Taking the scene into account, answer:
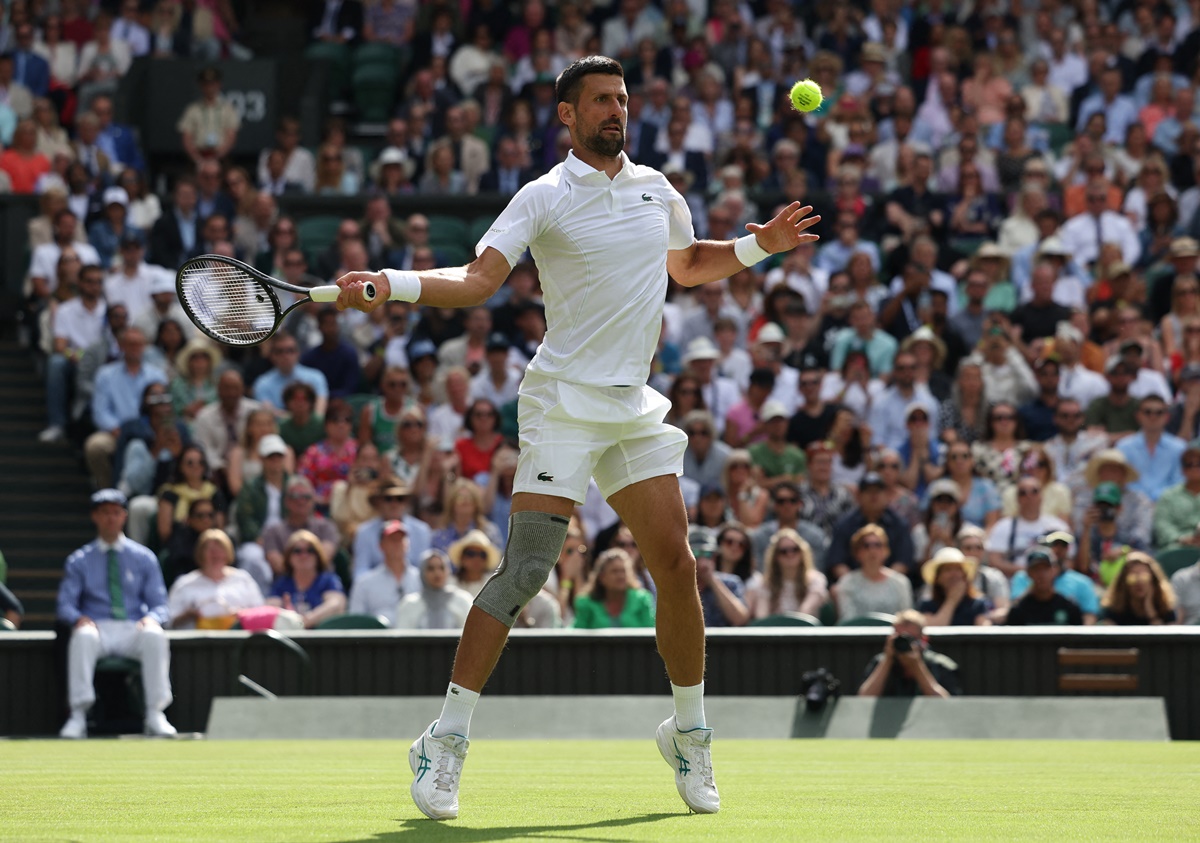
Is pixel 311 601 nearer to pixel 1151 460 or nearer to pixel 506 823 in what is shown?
pixel 1151 460

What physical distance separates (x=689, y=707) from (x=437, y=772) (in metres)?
0.87

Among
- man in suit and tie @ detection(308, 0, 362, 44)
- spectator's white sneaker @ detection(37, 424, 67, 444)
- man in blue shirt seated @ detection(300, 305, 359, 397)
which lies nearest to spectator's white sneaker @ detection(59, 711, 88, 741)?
man in blue shirt seated @ detection(300, 305, 359, 397)

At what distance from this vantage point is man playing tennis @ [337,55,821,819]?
5.80 meters

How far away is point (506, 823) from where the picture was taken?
5367mm

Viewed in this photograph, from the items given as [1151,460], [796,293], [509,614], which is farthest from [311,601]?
[509,614]

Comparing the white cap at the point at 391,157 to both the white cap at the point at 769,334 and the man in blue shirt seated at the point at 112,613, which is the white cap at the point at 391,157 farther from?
Result: the man in blue shirt seated at the point at 112,613

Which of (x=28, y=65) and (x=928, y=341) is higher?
(x=28, y=65)

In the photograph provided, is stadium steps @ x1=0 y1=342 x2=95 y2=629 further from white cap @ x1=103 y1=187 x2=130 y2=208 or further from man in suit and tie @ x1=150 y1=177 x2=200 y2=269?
white cap @ x1=103 y1=187 x2=130 y2=208

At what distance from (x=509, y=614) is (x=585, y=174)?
4.70 feet

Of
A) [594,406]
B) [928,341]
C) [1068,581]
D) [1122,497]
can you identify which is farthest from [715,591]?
[594,406]

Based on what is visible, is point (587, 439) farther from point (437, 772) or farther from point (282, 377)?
point (282, 377)

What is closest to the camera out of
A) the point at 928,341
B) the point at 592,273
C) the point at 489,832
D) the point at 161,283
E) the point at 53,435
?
the point at 489,832

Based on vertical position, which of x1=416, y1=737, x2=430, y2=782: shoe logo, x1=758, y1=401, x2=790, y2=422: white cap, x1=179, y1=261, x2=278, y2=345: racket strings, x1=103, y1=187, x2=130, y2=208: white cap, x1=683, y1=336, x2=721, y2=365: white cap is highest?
x1=103, y1=187, x2=130, y2=208: white cap

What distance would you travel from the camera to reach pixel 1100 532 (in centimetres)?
1335
